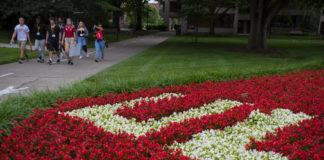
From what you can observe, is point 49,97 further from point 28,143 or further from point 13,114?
point 28,143

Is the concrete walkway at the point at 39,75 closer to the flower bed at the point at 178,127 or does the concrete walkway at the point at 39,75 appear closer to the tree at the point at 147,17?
the flower bed at the point at 178,127

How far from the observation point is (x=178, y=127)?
482cm

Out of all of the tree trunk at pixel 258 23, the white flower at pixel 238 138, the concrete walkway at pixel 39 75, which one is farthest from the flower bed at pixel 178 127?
the tree trunk at pixel 258 23

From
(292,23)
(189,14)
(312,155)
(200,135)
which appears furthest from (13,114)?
(292,23)

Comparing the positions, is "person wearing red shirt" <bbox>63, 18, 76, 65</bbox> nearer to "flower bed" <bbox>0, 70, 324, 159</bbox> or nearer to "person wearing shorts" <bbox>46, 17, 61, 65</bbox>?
"person wearing shorts" <bbox>46, 17, 61, 65</bbox>

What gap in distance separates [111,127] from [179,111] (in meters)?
1.57

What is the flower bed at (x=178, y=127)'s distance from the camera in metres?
4.01

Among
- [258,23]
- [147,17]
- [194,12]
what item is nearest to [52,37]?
[258,23]

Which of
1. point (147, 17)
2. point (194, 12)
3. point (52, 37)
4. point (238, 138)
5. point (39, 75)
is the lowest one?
point (39, 75)

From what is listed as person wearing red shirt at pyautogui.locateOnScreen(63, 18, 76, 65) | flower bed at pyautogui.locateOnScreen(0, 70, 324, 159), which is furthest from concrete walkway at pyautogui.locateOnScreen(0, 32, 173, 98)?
flower bed at pyautogui.locateOnScreen(0, 70, 324, 159)

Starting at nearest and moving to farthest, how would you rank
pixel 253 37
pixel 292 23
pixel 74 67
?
pixel 74 67, pixel 253 37, pixel 292 23

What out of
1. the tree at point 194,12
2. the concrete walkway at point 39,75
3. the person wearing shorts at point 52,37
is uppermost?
the tree at point 194,12

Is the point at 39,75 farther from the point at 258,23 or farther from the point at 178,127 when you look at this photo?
the point at 258,23

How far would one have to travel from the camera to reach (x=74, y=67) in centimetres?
1317
